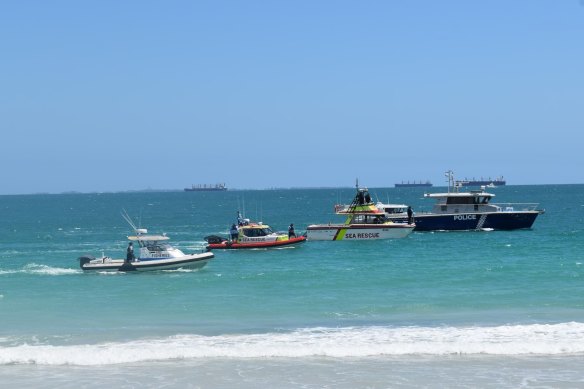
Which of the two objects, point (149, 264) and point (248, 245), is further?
point (248, 245)

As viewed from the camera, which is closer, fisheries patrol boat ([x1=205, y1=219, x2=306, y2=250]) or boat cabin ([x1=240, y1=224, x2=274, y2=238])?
fisheries patrol boat ([x1=205, y1=219, x2=306, y2=250])

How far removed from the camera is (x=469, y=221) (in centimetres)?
6481

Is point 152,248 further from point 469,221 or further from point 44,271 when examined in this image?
point 469,221

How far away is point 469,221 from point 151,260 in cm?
3211

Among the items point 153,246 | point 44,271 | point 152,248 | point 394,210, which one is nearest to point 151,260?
point 152,248

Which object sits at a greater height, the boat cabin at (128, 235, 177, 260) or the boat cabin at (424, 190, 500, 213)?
the boat cabin at (424, 190, 500, 213)

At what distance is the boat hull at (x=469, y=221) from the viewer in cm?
6481

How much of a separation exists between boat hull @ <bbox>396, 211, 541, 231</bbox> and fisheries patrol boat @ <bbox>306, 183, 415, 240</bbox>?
19.1ft

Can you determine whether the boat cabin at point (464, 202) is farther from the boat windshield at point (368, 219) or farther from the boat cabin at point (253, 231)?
the boat cabin at point (253, 231)

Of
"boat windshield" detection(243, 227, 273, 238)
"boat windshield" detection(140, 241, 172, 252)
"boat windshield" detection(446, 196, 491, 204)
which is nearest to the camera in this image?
"boat windshield" detection(140, 241, 172, 252)

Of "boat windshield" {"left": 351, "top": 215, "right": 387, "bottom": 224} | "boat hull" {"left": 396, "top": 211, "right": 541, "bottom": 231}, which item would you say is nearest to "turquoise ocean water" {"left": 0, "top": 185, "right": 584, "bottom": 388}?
"boat windshield" {"left": 351, "top": 215, "right": 387, "bottom": 224}

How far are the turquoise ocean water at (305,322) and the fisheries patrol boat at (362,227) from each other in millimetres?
9938

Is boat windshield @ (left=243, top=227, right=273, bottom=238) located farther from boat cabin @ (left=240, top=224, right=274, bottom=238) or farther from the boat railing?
the boat railing

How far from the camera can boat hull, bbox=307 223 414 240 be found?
191 feet
